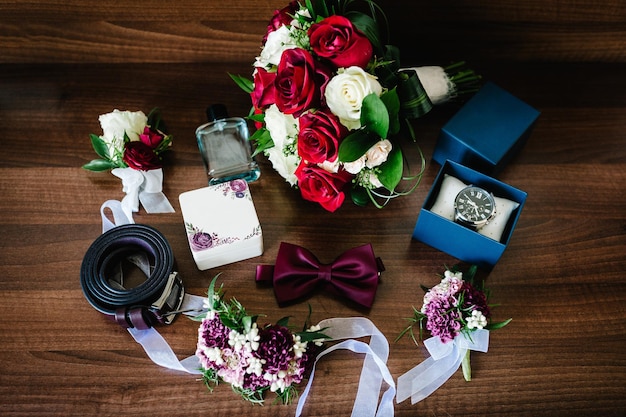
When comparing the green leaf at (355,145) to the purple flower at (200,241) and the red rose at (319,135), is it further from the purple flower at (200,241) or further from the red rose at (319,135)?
the purple flower at (200,241)

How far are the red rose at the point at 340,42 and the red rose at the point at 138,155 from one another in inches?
14.1

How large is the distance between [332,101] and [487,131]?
33 centimetres

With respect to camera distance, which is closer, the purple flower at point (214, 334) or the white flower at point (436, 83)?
the purple flower at point (214, 334)

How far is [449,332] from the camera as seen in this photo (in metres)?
0.84

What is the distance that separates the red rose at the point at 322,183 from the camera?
85 centimetres

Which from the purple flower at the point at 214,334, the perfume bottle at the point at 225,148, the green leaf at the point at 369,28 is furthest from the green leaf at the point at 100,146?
the green leaf at the point at 369,28

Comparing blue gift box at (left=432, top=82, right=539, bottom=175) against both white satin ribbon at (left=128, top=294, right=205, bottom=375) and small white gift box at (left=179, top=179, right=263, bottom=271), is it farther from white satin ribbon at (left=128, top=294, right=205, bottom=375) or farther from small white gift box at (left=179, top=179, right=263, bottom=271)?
white satin ribbon at (left=128, top=294, right=205, bottom=375)

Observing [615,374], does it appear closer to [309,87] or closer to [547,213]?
[547,213]

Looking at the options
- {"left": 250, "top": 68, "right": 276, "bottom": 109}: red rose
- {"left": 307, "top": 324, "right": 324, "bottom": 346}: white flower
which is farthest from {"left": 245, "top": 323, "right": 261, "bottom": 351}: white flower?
{"left": 250, "top": 68, "right": 276, "bottom": 109}: red rose

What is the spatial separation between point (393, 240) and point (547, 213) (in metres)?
0.29

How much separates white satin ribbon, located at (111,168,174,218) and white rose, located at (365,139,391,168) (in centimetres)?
38

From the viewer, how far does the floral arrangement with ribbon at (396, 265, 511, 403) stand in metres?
0.83

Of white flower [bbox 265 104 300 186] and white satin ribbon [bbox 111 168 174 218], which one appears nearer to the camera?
white flower [bbox 265 104 300 186]

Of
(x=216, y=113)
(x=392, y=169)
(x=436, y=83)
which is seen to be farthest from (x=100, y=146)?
(x=436, y=83)
